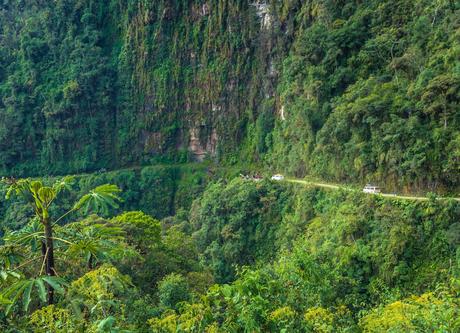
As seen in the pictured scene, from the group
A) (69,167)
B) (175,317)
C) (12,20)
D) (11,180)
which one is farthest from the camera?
(12,20)

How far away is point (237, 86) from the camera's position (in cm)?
4075

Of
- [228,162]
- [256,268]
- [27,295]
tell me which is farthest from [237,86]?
[27,295]

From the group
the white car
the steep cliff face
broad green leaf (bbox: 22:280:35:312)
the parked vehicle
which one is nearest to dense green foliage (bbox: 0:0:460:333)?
broad green leaf (bbox: 22:280:35:312)

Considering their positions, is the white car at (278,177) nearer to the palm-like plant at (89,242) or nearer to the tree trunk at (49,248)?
the palm-like plant at (89,242)

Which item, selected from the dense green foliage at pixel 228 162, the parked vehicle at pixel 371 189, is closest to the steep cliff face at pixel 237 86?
the dense green foliage at pixel 228 162

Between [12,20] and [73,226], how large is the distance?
51.3m

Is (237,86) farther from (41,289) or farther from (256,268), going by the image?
(41,289)

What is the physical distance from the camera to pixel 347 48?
2706 centimetres

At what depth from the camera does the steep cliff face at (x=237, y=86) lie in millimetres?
21484

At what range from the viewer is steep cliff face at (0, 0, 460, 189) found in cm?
2148

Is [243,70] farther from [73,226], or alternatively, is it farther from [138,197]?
[73,226]

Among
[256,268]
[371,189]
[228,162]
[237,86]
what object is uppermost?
[237,86]

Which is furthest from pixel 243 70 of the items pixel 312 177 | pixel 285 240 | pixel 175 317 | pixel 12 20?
pixel 175 317

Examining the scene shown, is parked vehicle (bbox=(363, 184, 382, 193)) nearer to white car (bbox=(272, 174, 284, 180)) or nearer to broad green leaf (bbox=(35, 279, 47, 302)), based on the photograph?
white car (bbox=(272, 174, 284, 180))
